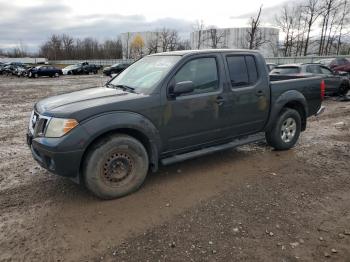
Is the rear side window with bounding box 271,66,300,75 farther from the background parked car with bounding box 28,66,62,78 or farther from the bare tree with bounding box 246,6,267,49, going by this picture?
the background parked car with bounding box 28,66,62,78

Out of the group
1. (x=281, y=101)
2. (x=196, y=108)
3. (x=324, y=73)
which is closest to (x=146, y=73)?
(x=196, y=108)

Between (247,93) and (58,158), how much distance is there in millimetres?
3089

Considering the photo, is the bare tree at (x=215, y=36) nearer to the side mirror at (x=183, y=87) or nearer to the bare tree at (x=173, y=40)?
the bare tree at (x=173, y=40)

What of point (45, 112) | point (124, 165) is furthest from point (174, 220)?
point (45, 112)

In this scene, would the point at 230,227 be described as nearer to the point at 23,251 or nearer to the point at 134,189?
the point at 134,189

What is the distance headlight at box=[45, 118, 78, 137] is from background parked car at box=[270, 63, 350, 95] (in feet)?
30.3

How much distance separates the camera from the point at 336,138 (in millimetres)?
6883

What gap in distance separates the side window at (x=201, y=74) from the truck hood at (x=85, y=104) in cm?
75

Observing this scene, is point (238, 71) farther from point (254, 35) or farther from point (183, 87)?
point (254, 35)

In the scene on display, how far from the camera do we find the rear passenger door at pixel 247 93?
490 cm

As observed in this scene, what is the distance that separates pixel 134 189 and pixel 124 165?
1.23ft

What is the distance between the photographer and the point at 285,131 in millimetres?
5945

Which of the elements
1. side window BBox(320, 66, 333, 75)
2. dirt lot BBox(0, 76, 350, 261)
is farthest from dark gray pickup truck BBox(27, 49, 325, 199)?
side window BBox(320, 66, 333, 75)

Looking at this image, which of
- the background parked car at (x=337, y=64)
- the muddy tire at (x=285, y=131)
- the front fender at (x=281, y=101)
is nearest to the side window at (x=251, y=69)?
the front fender at (x=281, y=101)
